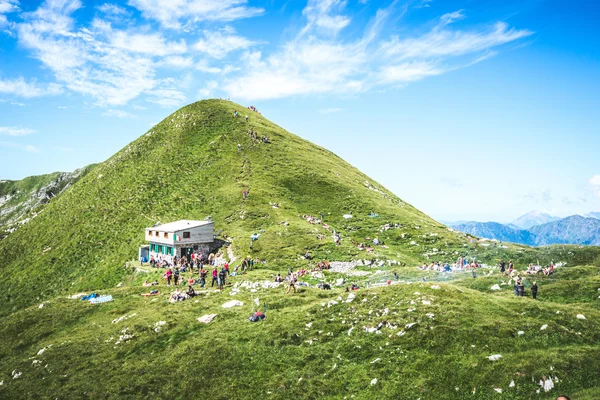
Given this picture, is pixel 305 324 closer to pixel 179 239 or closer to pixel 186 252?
pixel 179 239

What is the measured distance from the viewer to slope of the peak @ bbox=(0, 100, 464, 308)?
71562 mm

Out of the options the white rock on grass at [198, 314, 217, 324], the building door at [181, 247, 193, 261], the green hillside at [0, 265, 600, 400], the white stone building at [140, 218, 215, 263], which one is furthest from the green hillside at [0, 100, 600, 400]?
the building door at [181, 247, 193, 261]

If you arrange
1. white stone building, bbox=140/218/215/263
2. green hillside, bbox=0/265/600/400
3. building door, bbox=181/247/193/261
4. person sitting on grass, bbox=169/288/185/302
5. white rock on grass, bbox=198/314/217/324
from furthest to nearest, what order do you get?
1. building door, bbox=181/247/193/261
2. white stone building, bbox=140/218/215/263
3. person sitting on grass, bbox=169/288/185/302
4. white rock on grass, bbox=198/314/217/324
5. green hillside, bbox=0/265/600/400

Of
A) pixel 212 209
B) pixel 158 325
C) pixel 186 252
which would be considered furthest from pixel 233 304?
pixel 212 209

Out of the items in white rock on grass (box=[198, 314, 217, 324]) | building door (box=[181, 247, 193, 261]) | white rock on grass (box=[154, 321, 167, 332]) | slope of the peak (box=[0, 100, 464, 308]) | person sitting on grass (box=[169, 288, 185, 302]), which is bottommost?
white rock on grass (box=[154, 321, 167, 332])

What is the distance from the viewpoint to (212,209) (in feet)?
291

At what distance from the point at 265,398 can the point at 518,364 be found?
15.0m

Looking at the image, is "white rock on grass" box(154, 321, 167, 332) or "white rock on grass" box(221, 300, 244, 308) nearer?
"white rock on grass" box(154, 321, 167, 332)

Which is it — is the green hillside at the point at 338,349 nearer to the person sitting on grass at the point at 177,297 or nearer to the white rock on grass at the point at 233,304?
the white rock on grass at the point at 233,304

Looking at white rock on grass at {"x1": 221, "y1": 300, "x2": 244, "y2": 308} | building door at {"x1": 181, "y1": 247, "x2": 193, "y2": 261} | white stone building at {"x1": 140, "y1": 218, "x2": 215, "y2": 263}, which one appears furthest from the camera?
building door at {"x1": 181, "y1": 247, "x2": 193, "y2": 261}

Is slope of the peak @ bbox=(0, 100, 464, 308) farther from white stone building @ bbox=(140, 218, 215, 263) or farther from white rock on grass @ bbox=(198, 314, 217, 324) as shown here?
white rock on grass @ bbox=(198, 314, 217, 324)

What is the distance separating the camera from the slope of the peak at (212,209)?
71562 mm

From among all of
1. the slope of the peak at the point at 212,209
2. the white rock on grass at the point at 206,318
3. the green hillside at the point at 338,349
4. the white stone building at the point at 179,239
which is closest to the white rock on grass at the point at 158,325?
the green hillside at the point at 338,349

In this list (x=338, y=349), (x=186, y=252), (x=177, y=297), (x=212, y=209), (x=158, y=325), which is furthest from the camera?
(x=212, y=209)
